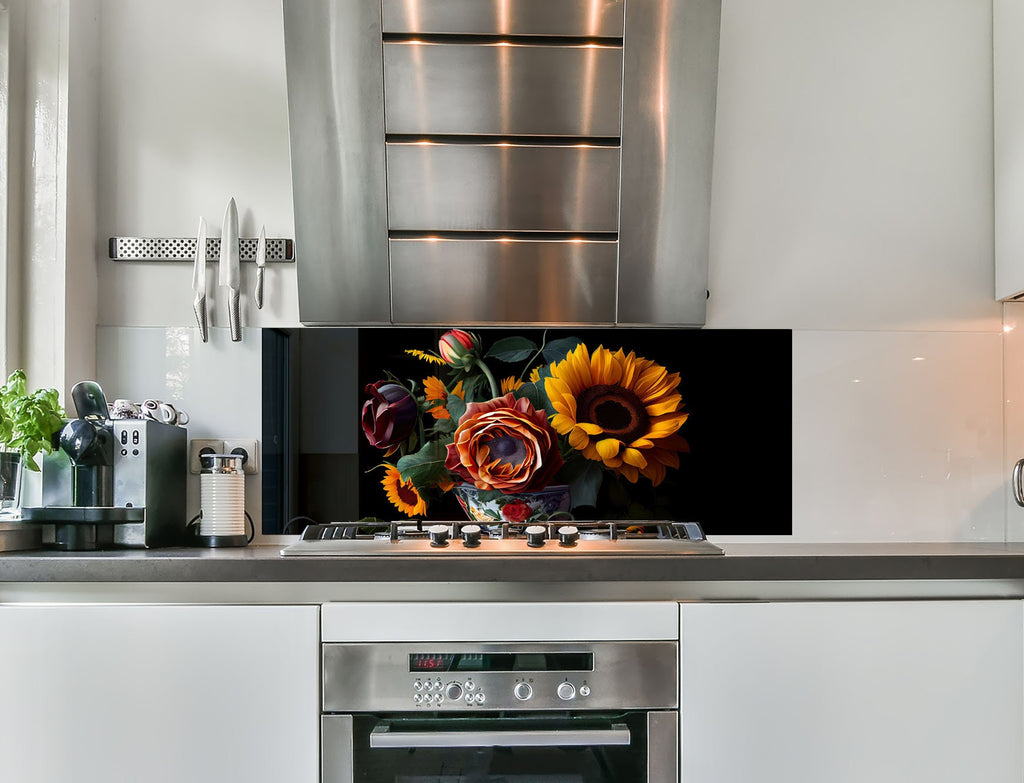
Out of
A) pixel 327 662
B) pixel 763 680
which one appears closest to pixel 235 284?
pixel 327 662

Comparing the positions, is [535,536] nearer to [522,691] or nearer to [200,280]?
[522,691]

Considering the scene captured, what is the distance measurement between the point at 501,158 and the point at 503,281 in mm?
255

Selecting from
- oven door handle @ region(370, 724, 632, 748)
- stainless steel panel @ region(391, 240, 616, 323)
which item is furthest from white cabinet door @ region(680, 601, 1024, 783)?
stainless steel panel @ region(391, 240, 616, 323)

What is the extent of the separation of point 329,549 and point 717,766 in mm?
723

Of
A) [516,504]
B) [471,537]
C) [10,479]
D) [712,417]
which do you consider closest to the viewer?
[471,537]

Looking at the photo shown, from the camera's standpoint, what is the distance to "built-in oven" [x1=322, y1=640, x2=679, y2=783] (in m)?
1.37

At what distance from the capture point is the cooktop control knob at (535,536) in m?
1.52

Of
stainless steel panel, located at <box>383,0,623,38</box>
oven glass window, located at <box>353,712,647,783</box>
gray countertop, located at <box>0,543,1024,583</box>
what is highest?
stainless steel panel, located at <box>383,0,623,38</box>

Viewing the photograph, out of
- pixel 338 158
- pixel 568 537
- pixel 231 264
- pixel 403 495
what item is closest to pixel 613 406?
pixel 568 537

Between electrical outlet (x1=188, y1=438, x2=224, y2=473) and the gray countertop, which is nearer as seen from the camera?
the gray countertop

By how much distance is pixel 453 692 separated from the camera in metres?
1.37

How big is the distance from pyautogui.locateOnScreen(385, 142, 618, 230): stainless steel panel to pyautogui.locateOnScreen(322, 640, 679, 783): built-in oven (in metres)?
0.89

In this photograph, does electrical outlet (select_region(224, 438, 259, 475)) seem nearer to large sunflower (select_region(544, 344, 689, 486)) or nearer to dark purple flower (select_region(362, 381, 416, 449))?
dark purple flower (select_region(362, 381, 416, 449))

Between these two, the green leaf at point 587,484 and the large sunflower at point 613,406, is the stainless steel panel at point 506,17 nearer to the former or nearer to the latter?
the large sunflower at point 613,406
